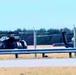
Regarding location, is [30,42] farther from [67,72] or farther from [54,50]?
[67,72]

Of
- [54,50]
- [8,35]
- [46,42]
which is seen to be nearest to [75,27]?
[54,50]

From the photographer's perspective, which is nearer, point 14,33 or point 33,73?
point 33,73

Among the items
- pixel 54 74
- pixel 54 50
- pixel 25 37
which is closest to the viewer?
pixel 54 74

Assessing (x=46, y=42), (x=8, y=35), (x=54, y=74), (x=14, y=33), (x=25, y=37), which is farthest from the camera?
(x=46, y=42)

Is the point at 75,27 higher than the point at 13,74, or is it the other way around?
the point at 75,27

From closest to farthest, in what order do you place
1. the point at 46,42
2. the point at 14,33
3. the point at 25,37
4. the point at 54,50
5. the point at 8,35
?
the point at 54,50 < the point at 14,33 < the point at 8,35 < the point at 25,37 < the point at 46,42

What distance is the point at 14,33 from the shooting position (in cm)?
3366

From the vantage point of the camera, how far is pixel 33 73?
1213 cm

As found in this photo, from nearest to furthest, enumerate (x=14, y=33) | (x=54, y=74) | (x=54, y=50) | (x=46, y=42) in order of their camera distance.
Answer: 1. (x=54, y=74)
2. (x=54, y=50)
3. (x=14, y=33)
4. (x=46, y=42)

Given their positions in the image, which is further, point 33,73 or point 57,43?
point 57,43

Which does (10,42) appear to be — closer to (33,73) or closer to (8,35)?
(8,35)

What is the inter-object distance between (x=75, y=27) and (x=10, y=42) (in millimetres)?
13493

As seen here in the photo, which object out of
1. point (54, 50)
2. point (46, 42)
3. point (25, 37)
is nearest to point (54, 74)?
point (54, 50)

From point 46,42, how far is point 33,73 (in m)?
48.5
